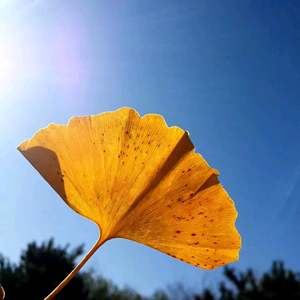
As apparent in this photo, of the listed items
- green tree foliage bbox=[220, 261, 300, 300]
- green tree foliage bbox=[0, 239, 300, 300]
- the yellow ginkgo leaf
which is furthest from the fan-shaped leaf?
green tree foliage bbox=[220, 261, 300, 300]

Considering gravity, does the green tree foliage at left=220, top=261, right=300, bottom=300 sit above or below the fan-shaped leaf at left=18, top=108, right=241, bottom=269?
above

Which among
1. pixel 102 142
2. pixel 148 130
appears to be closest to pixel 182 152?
pixel 148 130

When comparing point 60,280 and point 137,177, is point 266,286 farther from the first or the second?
point 137,177

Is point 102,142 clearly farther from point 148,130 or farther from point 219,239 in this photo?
point 219,239

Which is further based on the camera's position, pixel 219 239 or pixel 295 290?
pixel 295 290

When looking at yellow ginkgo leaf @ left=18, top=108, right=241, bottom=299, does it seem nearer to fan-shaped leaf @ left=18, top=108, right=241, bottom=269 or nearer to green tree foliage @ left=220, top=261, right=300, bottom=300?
fan-shaped leaf @ left=18, top=108, right=241, bottom=269

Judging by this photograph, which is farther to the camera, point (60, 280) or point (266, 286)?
point (266, 286)

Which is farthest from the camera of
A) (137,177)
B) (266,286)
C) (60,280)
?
(266,286)

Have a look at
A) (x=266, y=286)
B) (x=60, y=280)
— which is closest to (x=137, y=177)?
(x=60, y=280)
